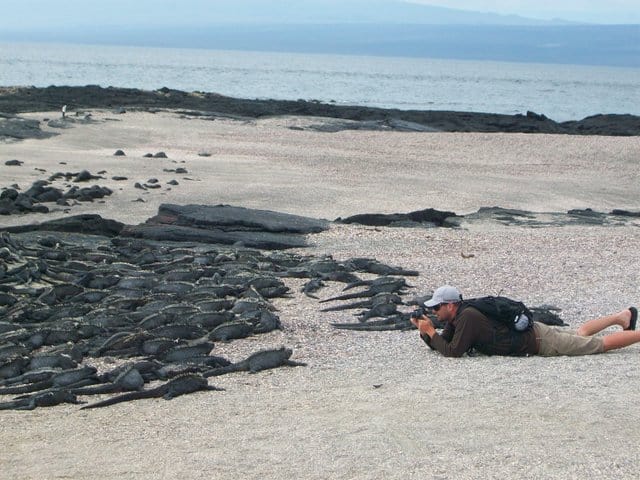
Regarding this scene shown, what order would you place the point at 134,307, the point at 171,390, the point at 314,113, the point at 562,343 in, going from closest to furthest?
the point at 171,390 < the point at 562,343 < the point at 134,307 < the point at 314,113

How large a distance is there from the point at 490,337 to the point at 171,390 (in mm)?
2476

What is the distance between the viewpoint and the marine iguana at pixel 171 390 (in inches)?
322

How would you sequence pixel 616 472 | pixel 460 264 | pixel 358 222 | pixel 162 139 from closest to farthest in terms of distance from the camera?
pixel 616 472 < pixel 460 264 < pixel 358 222 < pixel 162 139

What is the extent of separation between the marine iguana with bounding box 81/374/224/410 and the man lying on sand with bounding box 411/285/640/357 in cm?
185

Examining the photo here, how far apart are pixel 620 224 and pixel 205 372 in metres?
12.3

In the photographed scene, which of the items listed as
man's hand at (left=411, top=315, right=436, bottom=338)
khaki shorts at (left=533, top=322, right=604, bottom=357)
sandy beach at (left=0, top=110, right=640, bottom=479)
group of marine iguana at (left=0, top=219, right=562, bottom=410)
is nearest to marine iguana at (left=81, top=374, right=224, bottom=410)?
group of marine iguana at (left=0, top=219, right=562, bottom=410)

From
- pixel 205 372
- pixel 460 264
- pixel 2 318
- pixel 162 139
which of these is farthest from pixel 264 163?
pixel 205 372

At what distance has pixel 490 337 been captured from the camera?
9156mm

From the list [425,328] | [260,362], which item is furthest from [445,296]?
[260,362]

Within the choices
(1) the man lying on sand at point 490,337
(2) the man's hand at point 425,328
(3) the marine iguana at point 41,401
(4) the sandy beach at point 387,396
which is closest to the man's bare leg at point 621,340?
(1) the man lying on sand at point 490,337

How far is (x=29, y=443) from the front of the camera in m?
7.25

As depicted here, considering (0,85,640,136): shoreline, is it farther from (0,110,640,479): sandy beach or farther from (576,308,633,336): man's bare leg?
(576,308,633,336): man's bare leg

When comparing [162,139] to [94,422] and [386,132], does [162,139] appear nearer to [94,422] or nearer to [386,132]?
[386,132]

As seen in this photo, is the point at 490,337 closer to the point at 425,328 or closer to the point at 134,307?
the point at 425,328
